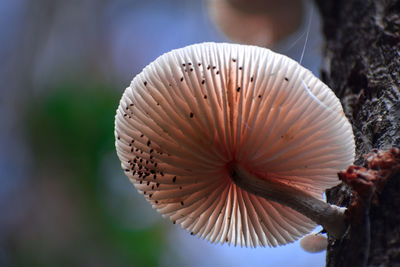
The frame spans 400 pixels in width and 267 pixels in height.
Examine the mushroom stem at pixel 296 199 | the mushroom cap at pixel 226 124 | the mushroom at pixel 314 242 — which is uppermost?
the mushroom cap at pixel 226 124

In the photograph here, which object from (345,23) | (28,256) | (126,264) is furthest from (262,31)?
(28,256)

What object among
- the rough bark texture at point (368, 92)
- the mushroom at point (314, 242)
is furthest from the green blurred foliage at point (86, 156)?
the mushroom at point (314, 242)

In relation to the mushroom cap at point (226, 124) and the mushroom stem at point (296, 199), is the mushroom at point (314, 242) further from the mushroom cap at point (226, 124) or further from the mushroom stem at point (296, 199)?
the mushroom stem at point (296, 199)

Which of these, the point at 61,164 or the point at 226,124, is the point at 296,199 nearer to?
the point at 226,124

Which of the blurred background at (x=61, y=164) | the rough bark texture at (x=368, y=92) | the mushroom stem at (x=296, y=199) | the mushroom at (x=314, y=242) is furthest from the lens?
the blurred background at (x=61, y=164)

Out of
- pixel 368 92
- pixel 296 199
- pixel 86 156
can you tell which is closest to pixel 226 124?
pixel 296 199

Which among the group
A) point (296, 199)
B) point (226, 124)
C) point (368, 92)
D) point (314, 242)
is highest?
point (368, 92)
